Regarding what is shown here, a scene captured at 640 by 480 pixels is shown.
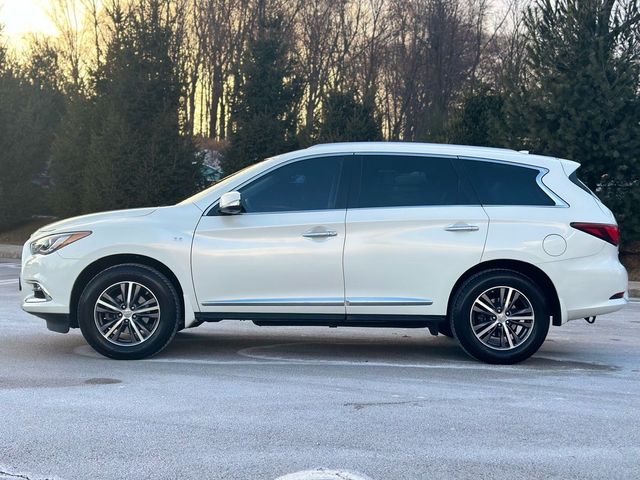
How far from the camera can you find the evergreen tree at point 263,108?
2319cm

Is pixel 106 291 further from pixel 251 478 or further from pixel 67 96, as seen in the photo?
pixel 67 96

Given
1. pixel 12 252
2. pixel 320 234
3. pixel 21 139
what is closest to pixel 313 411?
pixel 320 234

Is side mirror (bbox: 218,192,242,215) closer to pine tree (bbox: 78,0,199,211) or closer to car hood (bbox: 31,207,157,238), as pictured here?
car hood (bbox: 31,207,157,238)

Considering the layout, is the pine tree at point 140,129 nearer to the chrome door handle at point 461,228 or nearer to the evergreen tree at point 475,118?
the evergreen tree at point 475,118

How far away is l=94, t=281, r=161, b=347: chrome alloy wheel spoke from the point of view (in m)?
7.29

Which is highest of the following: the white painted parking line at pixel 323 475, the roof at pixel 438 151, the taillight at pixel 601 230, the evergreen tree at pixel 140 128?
the evergreen tree at pixel 140 128

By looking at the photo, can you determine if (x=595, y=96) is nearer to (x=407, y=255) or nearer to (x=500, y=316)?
(x=500, y=316)

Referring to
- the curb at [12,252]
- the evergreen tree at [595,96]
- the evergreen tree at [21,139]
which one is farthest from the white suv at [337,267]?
the evergreen tree at [21,139]

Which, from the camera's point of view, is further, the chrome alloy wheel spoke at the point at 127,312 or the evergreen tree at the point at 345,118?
the evergreen tree at the point at 345,118

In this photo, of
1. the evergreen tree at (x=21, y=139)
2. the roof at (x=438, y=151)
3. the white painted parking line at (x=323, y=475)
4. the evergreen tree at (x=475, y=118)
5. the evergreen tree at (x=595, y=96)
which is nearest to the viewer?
the white painted parking line at (x=323, y=475)

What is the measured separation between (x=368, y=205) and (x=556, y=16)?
12.3 meters

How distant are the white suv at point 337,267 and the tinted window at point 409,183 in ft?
0.08

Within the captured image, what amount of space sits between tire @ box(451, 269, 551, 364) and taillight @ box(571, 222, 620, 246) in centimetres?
61

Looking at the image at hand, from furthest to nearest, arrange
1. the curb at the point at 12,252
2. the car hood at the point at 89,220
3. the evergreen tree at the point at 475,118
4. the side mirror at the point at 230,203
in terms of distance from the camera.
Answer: the evergreen tree at the point at 475,118, the curb at the point at 12,252, the car hood at the point at 89,220, the side mirror at the point at 230,203
